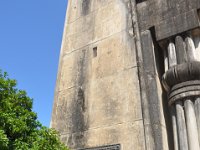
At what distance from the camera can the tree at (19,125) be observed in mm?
8352

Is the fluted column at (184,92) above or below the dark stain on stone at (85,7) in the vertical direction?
below

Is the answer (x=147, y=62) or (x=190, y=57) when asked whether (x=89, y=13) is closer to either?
(x=147, y=62)

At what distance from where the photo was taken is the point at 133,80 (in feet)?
32.9

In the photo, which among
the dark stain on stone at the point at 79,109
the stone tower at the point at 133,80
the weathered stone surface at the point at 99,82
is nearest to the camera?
the stone tower at the point at 133,80

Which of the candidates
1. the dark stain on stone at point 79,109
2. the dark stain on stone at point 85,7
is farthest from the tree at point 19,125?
the dark stain on stone at point 85,7

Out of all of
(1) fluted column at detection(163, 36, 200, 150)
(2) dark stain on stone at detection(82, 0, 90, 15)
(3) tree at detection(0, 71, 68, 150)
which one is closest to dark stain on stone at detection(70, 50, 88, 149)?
(3) tree at detection(0, 71, 68, 150)

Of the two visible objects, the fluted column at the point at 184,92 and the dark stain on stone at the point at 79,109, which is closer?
the fluted column at the point at 184,92

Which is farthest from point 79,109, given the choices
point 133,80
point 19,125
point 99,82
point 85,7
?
point 85,7

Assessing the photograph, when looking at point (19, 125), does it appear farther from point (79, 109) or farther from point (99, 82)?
point (99, 82)

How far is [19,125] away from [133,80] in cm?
393

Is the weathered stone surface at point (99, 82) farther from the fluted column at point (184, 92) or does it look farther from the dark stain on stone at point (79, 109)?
the fluted column at point (184, 92)

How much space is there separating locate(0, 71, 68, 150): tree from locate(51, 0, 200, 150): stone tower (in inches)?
71.0

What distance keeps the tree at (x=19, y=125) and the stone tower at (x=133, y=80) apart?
180 centimetres

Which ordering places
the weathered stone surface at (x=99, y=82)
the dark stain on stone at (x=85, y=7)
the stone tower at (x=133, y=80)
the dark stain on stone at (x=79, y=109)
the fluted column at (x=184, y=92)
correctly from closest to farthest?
the fluted column at (x=184, y=92) → the stone tower at (x=133, y=80) → the weathered stone surface at (x=99, y=82) → the dark stain on stone at (x=79, y=109) → the dark stain on stone at (x=85, y=7)
